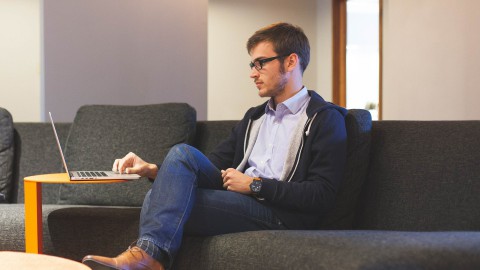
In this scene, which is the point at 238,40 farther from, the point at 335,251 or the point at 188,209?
the point at 335,251

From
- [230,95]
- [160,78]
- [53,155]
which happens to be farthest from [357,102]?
[53,155]

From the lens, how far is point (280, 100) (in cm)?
267

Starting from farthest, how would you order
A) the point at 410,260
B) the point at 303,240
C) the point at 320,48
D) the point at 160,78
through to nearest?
the point at 320,48, the point at 160,78, the point at 303,240, the point at 410,260

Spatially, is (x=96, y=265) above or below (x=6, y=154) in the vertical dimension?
below

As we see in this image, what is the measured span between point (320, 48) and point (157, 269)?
20.3 feet

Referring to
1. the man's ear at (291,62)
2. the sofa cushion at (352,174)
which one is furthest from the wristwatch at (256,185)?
the man's ear at (291,62)

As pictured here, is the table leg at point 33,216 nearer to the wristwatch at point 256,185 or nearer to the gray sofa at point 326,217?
the gray sofa at point 326,217

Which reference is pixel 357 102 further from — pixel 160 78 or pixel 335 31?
pixel 160 78

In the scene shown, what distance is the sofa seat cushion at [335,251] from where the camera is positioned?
1691 millimetres

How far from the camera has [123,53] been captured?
4887 millimetres

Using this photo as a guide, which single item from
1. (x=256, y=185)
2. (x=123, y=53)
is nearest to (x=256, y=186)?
(x=256, y=185)

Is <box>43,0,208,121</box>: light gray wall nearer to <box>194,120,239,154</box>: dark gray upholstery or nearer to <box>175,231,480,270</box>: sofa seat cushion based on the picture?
<box>194,120,239,154</box>: dark gray upholstery

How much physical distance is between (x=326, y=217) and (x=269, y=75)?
58 cm

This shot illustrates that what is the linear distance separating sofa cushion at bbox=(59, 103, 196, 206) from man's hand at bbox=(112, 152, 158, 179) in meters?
0.79
